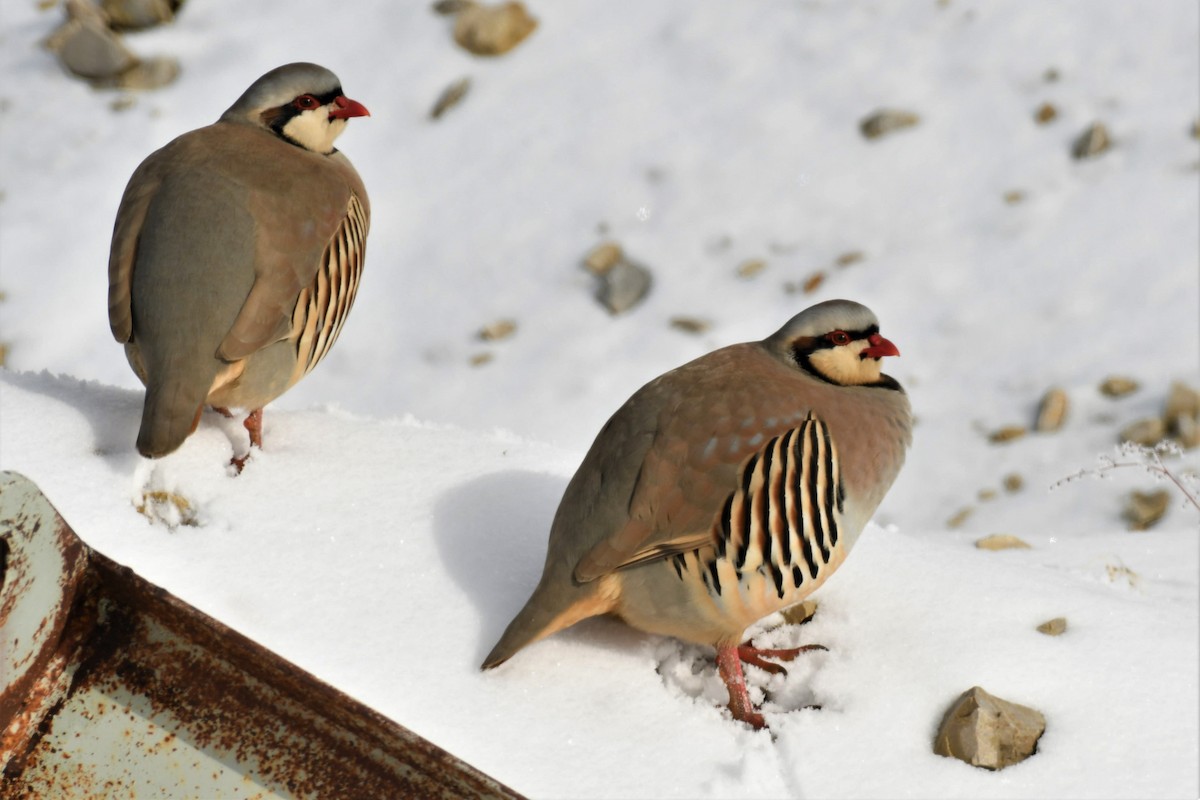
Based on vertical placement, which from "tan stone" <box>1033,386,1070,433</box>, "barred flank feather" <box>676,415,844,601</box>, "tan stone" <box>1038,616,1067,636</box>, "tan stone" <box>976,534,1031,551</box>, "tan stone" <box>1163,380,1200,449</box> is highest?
"barred flank feather" <box>676,415,844,601</box>

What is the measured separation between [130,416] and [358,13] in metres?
4.00

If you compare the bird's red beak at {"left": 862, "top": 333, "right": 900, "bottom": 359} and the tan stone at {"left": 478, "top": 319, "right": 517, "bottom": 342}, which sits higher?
the bird's red beak at {"left": 862, "top": 333, "right": 900, "bottom": 359}

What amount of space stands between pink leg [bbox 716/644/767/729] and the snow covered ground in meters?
0.05

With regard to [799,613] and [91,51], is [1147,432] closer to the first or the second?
[799,613]

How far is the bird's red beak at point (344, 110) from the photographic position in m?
3.50

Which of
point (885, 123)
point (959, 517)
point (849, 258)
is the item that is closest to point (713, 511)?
point (959, 517)

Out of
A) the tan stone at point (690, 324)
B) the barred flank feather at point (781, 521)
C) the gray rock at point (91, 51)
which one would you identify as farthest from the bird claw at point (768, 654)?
the gray rock at point (91, 51)

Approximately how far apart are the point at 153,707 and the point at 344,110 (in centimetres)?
201

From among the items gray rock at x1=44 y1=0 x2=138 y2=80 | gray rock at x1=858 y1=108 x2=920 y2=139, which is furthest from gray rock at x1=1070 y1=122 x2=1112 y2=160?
gray rock at x1=44 y1=0 x2=138 y2=80

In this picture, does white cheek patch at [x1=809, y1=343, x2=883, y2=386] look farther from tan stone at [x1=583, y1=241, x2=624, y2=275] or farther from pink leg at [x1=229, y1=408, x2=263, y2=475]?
tan stone at [x1=583, y1=241, x2=624, y2=275]

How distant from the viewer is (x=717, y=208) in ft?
18.9

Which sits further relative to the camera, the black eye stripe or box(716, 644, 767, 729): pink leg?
the black eye stripe

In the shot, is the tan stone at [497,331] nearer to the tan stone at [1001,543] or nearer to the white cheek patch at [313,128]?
the white cheek patch at [313,128]

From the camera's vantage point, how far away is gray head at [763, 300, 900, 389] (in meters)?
2.99
